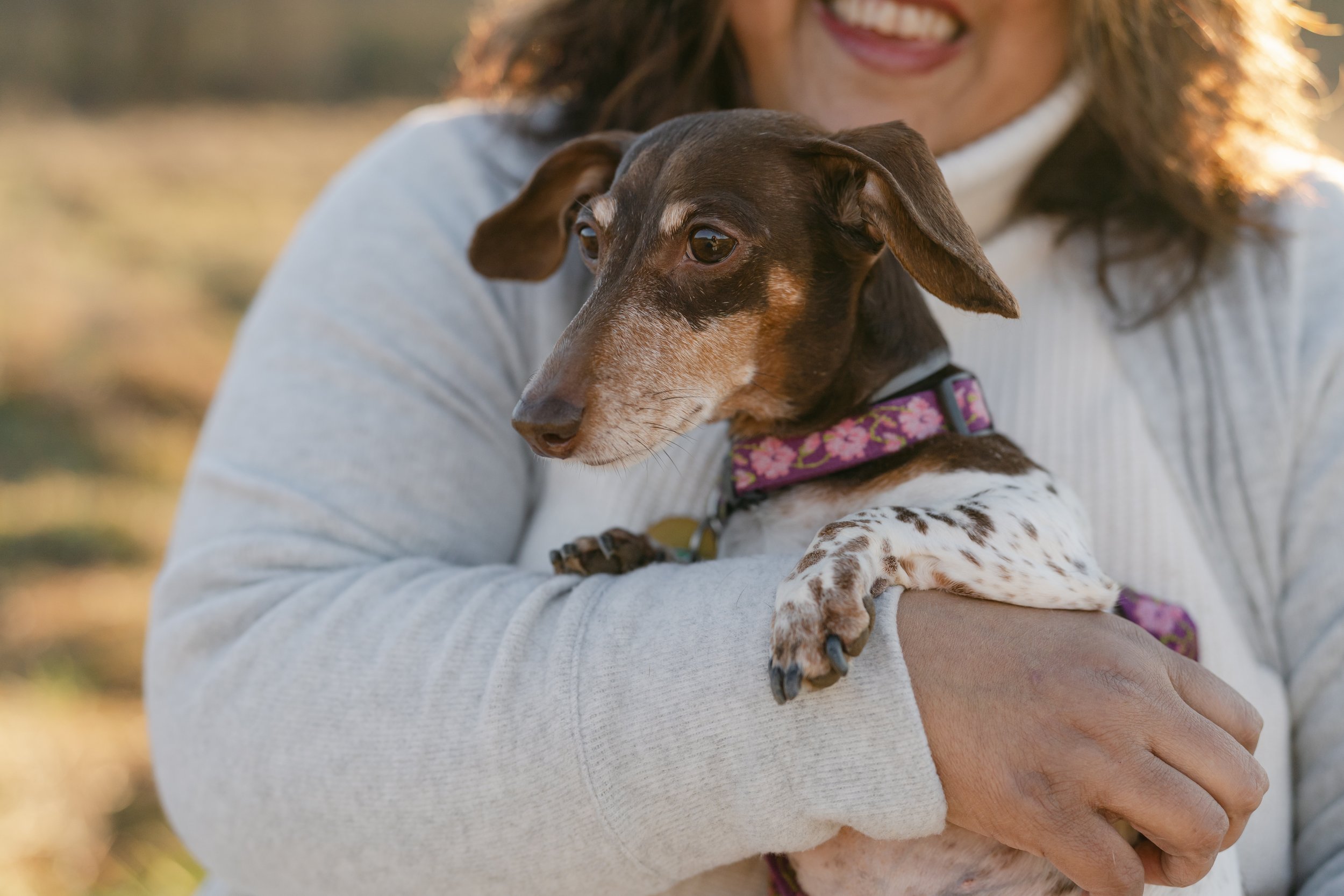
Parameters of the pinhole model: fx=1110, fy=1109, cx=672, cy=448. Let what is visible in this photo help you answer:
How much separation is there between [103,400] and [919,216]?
5.43m

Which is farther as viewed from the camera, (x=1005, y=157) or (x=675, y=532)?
(x=1005, y=157)

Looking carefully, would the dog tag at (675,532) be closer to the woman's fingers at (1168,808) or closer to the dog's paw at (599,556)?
the dog's paw at (599,556)

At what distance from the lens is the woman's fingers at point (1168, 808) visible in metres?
1.56

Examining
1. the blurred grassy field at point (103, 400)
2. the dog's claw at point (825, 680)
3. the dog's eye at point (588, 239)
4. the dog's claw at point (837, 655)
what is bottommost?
the blurred grassy field at point (103, 400)

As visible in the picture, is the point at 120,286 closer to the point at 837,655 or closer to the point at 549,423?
the point at 549,423

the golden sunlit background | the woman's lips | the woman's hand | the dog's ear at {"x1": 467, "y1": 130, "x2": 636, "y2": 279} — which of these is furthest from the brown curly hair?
the golden sunlit background

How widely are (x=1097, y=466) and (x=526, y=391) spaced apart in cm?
122

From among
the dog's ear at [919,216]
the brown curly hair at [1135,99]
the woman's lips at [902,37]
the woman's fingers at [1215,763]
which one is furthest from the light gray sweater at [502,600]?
the dog's ear at [919,216]

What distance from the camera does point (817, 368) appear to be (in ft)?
6.38

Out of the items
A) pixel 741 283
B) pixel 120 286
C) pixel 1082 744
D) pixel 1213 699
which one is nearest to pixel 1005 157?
pixel 741 283

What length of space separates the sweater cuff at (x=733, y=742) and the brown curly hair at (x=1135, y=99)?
3.99 ft

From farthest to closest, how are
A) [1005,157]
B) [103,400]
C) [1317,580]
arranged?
[103,400], [1005,157], [1317,580]

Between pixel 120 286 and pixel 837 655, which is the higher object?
pixel 837 655

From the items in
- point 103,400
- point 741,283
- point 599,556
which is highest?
point 741,283
